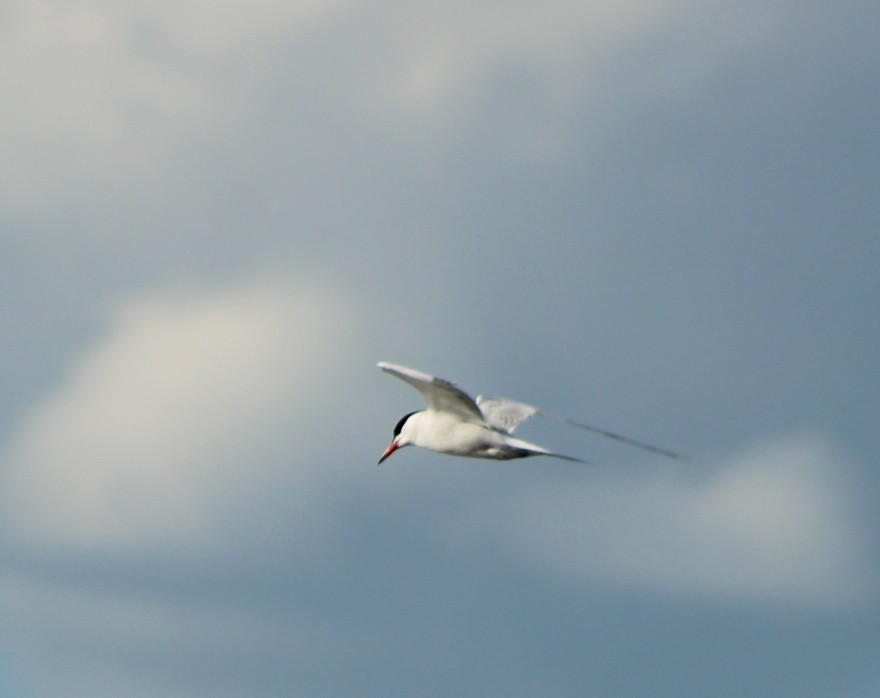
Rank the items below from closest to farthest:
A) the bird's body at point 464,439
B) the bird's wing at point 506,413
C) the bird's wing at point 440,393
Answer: the bird's wing at point 440,393 < the bird's body at point 464,439 < the bird's wing at point 506,413

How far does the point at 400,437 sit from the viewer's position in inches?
1175

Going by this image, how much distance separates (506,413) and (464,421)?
2.87 ft

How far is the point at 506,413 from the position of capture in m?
27.6

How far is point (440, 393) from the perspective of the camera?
26328 millimetres

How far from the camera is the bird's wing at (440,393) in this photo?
2530cm

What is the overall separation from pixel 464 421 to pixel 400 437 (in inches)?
114

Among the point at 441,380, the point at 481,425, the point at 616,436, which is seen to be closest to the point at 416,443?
the point at 481,425

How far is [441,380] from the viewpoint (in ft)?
82.2

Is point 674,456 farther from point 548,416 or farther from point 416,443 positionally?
point 416,443

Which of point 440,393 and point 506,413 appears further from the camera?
point 506,413

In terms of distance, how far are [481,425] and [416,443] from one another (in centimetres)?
244

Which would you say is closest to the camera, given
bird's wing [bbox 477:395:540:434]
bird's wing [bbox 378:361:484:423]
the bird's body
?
bird's wing [bbox 378:361:484:423]

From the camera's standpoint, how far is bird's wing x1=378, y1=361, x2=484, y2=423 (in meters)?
25.3

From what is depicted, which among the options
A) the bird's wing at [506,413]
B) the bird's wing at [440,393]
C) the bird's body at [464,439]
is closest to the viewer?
the bird's wing at [440,393]
